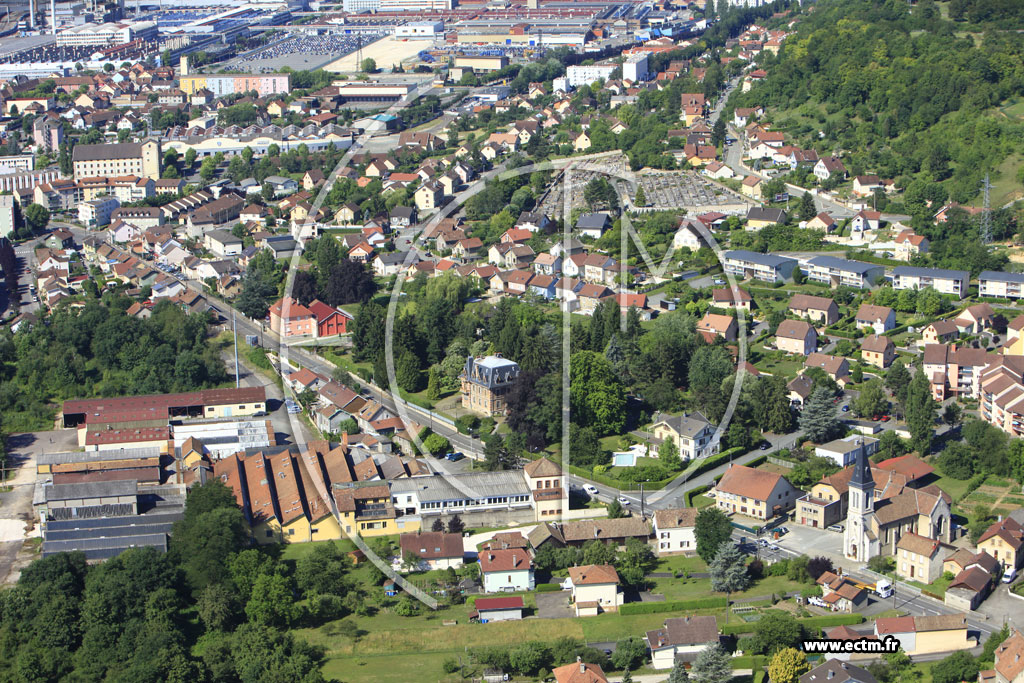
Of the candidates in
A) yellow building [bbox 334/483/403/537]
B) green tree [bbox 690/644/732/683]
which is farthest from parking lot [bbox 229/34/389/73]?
green tree [bbox 690/644/732/683]

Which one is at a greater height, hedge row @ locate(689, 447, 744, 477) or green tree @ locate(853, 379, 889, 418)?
green tree @ locate(853, 379, 889, 418)

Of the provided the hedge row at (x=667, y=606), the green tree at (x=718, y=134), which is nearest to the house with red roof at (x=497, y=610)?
the hedge row at (x=667, y=606)

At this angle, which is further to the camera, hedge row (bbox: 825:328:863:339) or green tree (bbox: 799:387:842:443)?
hedge row (bbox: 825:328:863:339)

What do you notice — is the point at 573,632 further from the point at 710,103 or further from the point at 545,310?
the point at 710,103

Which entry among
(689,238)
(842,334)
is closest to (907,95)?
(689,238)

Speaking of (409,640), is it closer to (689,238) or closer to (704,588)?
(704,588)

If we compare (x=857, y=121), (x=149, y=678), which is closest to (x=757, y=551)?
(x=149, y=678)

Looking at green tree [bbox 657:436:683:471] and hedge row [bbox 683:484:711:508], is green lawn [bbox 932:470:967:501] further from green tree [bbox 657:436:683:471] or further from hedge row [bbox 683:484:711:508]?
green tree [bbox 657:436:683:471]

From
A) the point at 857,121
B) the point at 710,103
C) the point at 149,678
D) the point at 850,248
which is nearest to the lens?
the point at 149,678
